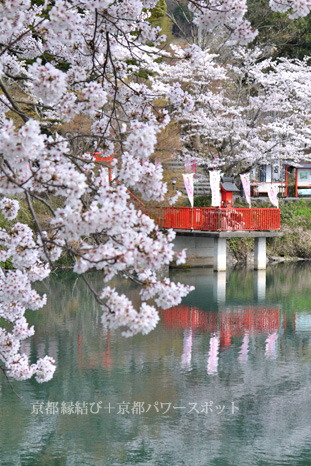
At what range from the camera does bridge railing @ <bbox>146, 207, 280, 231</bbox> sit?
22.3 metres

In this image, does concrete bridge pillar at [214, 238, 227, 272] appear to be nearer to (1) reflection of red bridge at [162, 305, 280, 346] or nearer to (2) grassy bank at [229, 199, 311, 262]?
(2) grassy bank at [229, 199, 311, 262]

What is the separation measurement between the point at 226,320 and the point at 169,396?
588 centimetres

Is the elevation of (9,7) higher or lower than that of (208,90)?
lower

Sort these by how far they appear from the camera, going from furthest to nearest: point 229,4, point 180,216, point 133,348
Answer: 1. point 180,216
2. point 133,348
3. point 229,4

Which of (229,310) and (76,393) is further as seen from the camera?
(229,310)

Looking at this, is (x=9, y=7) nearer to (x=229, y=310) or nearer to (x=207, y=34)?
(x=229, y=310)

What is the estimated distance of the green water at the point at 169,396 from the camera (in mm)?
7746

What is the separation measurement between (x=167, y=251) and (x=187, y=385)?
262 inches

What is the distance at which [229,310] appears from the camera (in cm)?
1648

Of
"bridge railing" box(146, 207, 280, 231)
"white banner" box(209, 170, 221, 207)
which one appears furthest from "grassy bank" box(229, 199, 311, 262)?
"white banner" box(209, 170, 221, 207)

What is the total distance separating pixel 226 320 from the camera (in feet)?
50.1

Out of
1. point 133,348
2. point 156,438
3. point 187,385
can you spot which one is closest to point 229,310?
point 133,348

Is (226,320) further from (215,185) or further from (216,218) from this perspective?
(215,185)

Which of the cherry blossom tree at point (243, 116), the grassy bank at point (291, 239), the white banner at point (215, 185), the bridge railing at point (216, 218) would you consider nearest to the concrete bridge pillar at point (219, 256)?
the bridge railing at point (216, 218)
